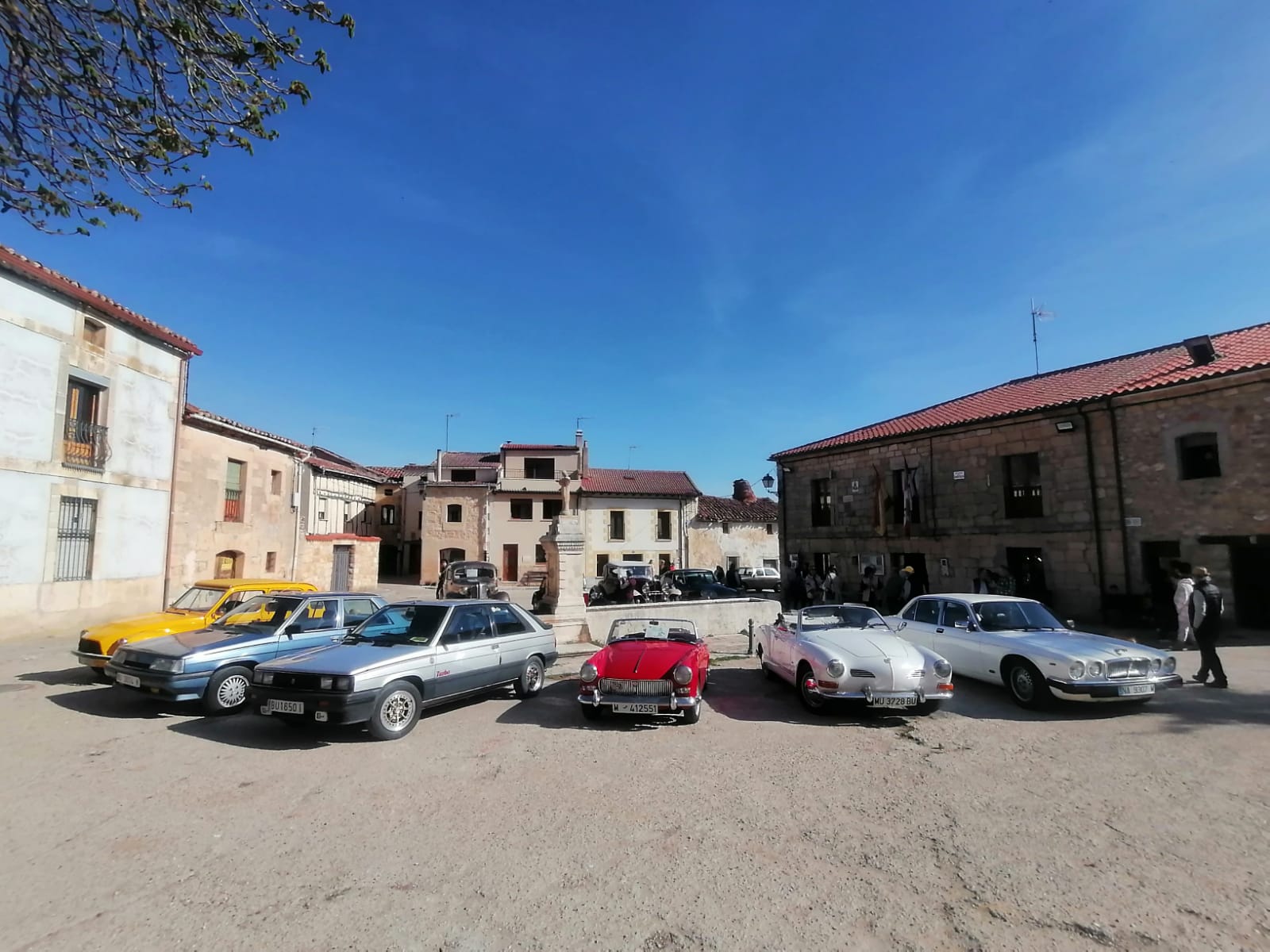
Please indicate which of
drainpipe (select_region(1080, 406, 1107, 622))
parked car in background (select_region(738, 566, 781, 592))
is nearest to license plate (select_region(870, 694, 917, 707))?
drainpipe (select_region(1080, 406, 1107, 622))

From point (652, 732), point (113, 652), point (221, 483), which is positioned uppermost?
point (221, 483)

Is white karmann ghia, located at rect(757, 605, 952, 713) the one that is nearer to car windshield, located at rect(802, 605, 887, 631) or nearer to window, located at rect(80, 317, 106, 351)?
car windshield, located at rect(802, 605, 887, 631)

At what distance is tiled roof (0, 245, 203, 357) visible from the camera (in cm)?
1257

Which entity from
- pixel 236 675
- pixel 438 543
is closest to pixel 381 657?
pixel 236 675

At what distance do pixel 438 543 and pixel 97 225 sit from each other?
1183 inches

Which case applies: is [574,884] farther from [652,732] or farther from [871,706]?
[871,706]

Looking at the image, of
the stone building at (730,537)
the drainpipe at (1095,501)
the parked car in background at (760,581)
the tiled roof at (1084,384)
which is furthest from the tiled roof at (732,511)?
the drainpipe at (1095,501)

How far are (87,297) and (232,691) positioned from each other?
38.2ft

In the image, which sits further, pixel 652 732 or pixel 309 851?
pixel 652 732

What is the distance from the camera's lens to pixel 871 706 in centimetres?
706

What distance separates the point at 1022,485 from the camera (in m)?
17.6

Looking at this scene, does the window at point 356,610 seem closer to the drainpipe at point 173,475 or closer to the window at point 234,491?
the drainpipe at point 173,475

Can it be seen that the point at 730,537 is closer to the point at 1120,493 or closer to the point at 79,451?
the point at 1120,493

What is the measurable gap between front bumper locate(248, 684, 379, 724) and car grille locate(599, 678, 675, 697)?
2.35 meters
